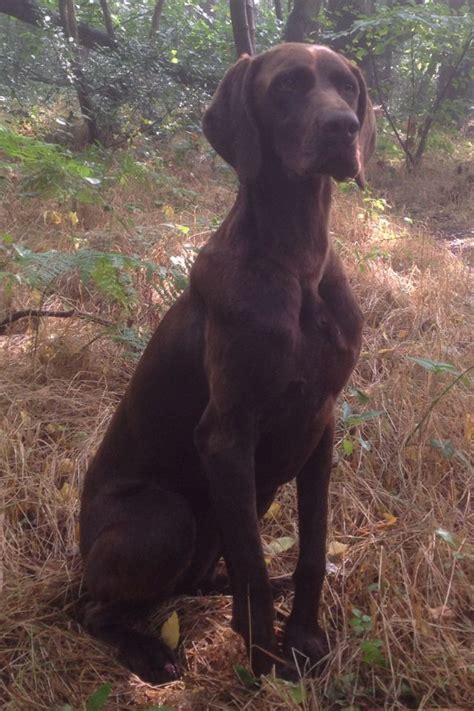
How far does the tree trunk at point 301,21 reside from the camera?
8.19m

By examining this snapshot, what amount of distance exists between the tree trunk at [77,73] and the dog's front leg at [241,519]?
5.76m

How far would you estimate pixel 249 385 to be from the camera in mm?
1836

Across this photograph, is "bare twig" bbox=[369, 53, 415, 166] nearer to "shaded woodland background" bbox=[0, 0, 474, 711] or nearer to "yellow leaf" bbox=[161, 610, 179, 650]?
"shaded woodland background" bbox=[0, 0, 474, 711]

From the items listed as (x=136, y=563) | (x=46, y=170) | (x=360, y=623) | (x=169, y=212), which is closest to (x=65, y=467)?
(x=136, y=563)

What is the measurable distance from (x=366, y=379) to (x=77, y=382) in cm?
143

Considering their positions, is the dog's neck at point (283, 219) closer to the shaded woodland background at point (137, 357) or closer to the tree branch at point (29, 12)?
the shaded woodland background at point (137, 357)

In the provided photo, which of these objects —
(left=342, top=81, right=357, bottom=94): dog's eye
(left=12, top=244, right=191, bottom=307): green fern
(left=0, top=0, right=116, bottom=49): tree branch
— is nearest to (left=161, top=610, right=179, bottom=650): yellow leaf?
(left=12, top=244, right=191, bottom=307): green fern

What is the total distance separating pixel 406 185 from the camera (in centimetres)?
798

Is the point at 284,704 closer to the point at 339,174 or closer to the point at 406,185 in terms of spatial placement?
the point at 339,174

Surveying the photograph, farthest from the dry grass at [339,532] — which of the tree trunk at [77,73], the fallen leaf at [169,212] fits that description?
the tree trunk at [77,73]

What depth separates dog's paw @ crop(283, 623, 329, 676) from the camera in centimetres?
203

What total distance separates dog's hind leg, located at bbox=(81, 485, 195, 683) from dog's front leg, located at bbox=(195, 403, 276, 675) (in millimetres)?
216

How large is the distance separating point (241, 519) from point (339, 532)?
2.66 ft

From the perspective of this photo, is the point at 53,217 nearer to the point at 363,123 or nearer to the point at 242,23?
the point at 242,23
